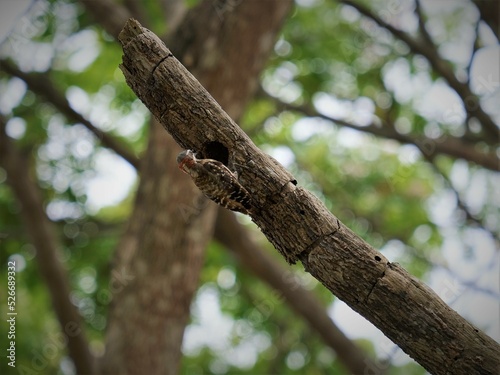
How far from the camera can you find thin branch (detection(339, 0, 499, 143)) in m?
7.10

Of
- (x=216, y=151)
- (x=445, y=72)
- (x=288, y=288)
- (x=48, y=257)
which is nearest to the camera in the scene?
(x=216, y=151)

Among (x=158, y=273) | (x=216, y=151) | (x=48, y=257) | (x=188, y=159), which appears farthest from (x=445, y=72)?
(x=188, y=159)

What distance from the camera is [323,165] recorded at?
928 cm

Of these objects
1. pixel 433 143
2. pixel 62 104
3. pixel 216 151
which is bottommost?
pixel 216 151

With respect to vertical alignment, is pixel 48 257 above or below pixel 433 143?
below

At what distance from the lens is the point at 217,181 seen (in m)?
2.72

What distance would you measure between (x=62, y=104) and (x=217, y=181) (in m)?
4.65

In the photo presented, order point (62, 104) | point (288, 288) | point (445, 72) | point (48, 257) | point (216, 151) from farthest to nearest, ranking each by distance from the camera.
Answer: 1. point (288, 288)
2. point (445, 72)
3. point (62, 104)
4. point (48, 257)
5. point (216, 151)

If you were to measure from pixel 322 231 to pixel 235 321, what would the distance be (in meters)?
6.74

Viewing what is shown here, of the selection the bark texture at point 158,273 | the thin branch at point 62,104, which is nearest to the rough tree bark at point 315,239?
the bark texture at point 158,273

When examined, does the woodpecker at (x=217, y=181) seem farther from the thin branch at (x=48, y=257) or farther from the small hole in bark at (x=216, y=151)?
the thin branch at (x=48, y=257)

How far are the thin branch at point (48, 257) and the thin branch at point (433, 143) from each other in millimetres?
3138

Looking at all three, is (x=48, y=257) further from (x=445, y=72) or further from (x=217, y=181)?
(x=445, y=72)

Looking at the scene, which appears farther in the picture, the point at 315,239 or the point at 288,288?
the point at 288,288
